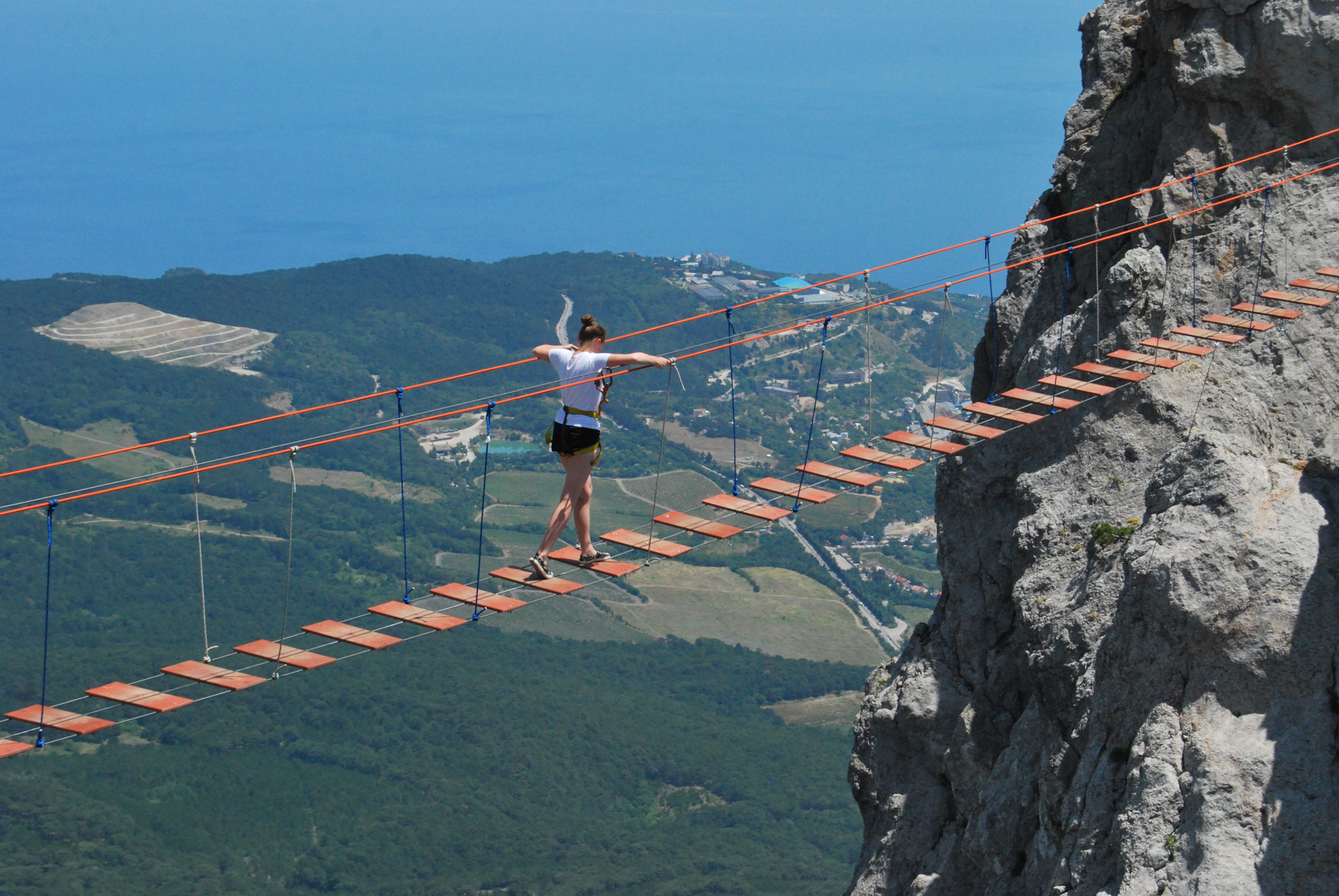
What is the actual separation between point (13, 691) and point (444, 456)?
6262 centimetres

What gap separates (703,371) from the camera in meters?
157

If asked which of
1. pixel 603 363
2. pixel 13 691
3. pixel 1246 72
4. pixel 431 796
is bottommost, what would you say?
pixel 431 796

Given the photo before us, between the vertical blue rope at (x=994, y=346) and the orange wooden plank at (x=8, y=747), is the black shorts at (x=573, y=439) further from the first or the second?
the vertical blue rope at (x=994, y=346)

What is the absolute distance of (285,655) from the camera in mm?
14016

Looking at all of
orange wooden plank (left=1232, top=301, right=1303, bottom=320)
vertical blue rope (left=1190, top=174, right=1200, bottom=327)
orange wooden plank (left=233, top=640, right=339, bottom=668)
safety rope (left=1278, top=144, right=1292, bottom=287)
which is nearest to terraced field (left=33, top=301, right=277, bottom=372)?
vertical blue rope (left=1190, top=174, right=1200, bottom=327)

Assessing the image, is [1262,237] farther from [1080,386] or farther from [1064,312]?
[1080,386]

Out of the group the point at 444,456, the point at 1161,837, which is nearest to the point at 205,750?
the point at 444,456

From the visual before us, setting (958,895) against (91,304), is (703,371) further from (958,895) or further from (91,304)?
(958,895)

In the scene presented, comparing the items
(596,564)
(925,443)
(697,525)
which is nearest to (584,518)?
(596,564)

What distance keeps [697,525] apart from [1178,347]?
22.4ft

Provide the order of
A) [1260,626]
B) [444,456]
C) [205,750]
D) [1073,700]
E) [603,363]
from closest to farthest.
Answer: [1260,626] → [603,363] → [1073,700] → [205,750] → [444,456]

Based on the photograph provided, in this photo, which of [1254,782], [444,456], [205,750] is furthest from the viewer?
[444,456]

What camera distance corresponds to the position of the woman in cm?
1429

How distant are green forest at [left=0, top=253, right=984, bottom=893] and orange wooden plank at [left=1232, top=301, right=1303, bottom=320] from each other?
70.3 feet
